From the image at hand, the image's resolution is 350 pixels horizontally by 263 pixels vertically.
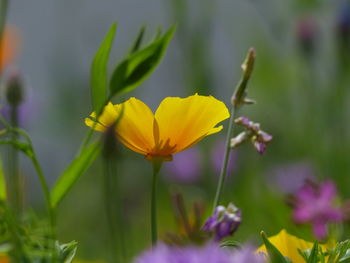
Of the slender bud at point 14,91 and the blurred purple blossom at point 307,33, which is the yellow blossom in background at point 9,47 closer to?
the blurred purple blossom at point 307,33

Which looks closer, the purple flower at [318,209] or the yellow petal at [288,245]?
the yellow petal at [288,245]

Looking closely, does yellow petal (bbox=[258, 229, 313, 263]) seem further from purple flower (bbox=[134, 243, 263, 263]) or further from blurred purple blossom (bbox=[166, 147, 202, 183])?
blurred purple blossom (bbox=[166, 147, 202, 183])

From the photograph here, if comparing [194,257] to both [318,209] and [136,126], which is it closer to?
[136,126]

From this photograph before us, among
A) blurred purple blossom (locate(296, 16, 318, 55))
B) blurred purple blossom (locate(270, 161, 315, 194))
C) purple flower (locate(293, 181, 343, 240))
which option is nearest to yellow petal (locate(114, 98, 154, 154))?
purple flower (locate(293, 181, 343, 240))

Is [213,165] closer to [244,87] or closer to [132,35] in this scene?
[132,35]

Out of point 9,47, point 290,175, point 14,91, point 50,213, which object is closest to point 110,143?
point 50,213

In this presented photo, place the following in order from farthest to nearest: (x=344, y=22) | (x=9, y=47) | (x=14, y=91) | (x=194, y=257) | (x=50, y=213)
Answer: (x=9, y=47) → (x=344, y=22) → (x=14, y=91) → (x=50, y=213) → (x=194, y=257)

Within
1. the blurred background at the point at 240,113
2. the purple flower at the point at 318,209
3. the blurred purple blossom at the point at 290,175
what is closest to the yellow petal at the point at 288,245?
the purple flower at the point at 318,209
